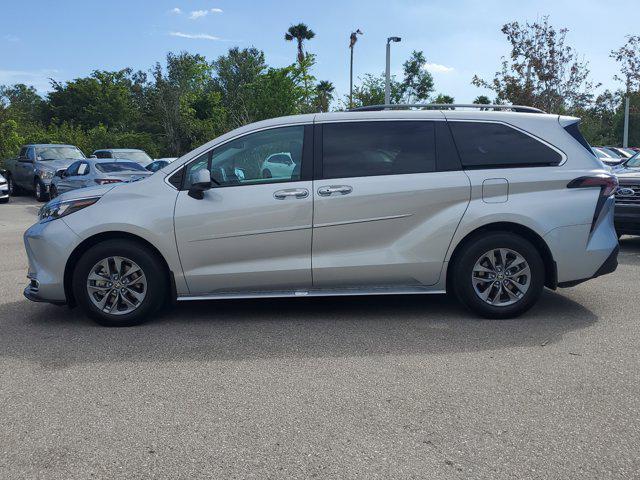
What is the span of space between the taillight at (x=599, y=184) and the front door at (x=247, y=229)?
2325 millimetres

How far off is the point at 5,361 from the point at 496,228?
13.3 feet

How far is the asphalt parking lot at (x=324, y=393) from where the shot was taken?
10.4 ft

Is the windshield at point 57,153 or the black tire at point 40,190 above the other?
the windshield at point 57,153

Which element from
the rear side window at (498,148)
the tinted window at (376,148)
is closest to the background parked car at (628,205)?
the rear side window at (498,148)

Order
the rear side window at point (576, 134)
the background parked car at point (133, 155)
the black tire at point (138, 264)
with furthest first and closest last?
the background parked car at point (133, 155) < the rear side window at point (576, 134) < the black tire at point (138, 264)

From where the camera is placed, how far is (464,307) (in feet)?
19.2

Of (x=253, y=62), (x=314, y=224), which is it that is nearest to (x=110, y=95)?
(x=253, y=62)

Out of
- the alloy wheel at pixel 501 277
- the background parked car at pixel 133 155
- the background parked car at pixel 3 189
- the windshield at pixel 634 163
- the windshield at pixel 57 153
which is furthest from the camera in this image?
the windshield at pixel 57 153

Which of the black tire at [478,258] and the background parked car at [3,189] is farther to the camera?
the background parked car at [3,189]

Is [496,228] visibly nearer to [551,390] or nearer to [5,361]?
[551,390]

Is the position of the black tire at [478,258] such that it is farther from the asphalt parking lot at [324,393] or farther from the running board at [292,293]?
the running board at [292,293]

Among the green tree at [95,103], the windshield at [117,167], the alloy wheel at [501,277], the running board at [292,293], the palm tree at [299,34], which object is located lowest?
the running board at [292,293]

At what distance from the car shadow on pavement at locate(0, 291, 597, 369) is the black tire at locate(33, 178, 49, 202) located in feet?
49.7

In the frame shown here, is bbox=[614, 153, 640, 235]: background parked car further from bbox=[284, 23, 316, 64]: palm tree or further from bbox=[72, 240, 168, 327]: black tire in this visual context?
bbox=[284, 23, 316, 64]: palm tree
